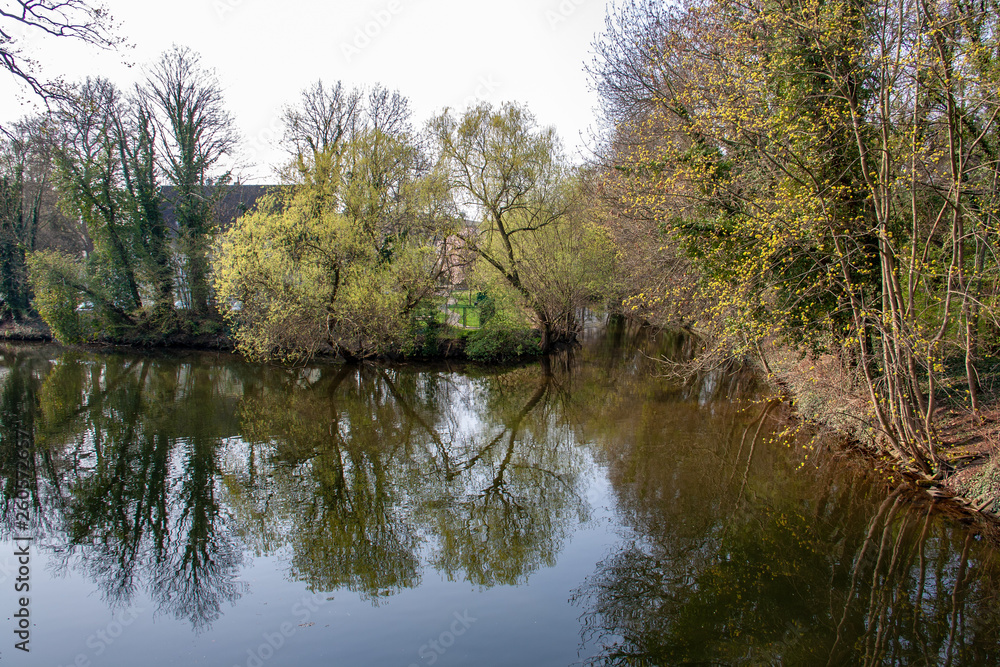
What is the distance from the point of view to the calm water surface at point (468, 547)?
5.40 m

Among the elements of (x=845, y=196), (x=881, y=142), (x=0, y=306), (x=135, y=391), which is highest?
(x=881, y=142)

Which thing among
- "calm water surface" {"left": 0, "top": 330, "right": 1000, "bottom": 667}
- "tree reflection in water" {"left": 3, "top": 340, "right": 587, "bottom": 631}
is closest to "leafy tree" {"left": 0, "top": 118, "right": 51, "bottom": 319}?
"tree reflection in water" {"left": 3, "top": 340, "right": 587, "bottom": 631}

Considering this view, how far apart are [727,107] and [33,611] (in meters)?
10.5

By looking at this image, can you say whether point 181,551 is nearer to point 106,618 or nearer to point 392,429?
point 106,618

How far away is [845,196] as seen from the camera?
9.25 m

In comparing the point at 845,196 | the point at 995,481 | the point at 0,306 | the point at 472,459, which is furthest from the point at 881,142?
the point at 0,306
